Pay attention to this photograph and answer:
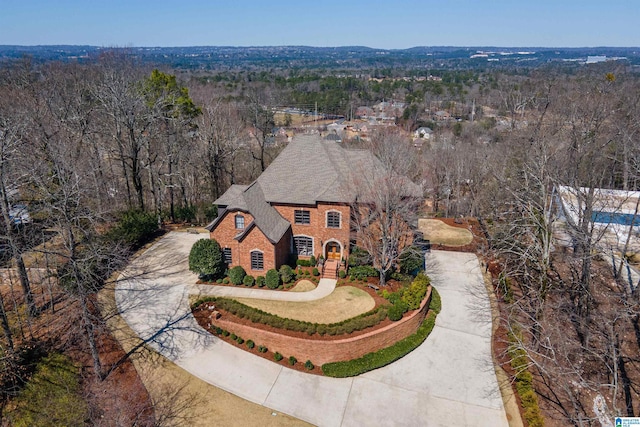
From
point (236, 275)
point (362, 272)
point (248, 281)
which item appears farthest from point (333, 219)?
point (236, 275)

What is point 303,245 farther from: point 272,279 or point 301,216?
point 272,279

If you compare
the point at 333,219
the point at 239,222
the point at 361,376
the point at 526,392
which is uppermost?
the point at 239,222

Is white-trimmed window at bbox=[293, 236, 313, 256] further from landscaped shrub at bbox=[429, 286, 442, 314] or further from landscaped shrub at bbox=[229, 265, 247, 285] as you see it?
landscaped shrub at bbox=[429, 286, 442, 314]

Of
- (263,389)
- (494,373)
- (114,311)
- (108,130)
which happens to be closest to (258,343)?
(263,389)

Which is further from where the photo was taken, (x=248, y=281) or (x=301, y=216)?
(x=301, y=216)

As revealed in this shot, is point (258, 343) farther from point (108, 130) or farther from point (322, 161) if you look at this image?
point (108, 130)

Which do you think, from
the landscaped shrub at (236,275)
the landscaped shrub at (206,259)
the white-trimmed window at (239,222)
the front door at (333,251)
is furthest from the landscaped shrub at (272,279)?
the front door at (333,251)

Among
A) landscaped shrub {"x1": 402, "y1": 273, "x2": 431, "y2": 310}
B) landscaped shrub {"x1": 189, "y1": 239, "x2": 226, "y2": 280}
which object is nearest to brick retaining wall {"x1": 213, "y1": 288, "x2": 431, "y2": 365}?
landscaped shrub {"x1": 402, "y1": 273, "x2": 431, "y2": 310}
